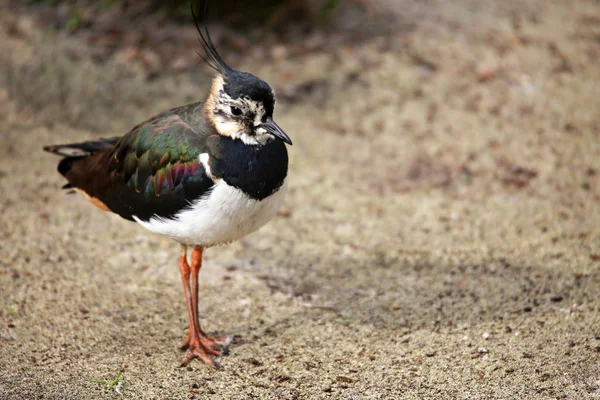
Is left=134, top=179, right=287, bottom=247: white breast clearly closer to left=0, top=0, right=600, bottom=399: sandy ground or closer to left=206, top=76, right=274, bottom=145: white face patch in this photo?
left=206, top=76, right=274, bottom=145: white face patch

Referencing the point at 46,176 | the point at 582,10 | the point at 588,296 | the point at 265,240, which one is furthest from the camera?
the point at 582,10

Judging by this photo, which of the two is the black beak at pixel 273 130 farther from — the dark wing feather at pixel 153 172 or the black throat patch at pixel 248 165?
the dark wing feather at pixel 153 172

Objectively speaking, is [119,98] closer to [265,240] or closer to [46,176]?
[46,176]

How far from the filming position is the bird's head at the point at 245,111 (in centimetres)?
383

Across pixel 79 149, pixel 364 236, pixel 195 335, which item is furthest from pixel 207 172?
pixel 364 236

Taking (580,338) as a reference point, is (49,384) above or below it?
above

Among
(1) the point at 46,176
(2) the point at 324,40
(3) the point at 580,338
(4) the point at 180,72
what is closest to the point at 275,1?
(2) the point at 324,40

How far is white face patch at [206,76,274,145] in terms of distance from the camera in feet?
12.6

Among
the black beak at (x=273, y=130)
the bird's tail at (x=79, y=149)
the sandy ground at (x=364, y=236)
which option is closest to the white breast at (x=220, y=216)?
the black beak at (x=273, y=130)

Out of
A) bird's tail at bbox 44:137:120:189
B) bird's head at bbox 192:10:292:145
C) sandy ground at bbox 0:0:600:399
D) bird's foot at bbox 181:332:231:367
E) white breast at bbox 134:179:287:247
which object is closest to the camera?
white breast at bbox 134:179:287:247

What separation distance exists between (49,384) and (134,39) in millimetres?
4627

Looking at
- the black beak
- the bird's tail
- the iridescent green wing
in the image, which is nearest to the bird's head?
the black beak

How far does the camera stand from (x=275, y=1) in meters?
7.74

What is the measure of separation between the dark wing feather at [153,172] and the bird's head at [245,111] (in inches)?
6.3
